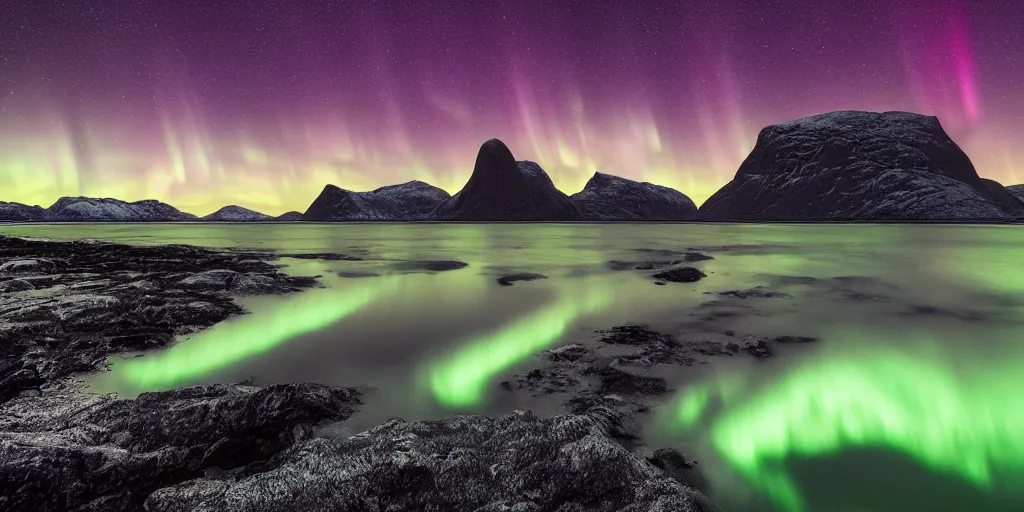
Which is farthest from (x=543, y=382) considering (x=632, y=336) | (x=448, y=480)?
(x=632, y=336)

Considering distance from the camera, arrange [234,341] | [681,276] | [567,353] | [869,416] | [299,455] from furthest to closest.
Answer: [681,276]
[234,341]
[567,353]
[869,416]
[299,455]

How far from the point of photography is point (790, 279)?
2312cm

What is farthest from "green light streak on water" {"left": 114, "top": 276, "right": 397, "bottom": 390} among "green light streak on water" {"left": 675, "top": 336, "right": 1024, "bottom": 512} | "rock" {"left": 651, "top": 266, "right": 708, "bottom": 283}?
"rock" {"left": 651, "top": 266, "right": 708, "bottom": 283}

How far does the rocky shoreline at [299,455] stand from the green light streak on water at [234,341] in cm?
99

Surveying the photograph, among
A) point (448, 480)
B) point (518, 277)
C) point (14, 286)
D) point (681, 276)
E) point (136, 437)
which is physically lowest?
point (518, 277)

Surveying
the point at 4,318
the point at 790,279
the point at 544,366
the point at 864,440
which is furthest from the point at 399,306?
the point at 790,279

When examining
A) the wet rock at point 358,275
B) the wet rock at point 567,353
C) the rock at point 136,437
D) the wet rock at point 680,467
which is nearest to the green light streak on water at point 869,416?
the wet rock at point 680,467

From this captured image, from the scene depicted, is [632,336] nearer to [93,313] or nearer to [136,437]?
[136,437]

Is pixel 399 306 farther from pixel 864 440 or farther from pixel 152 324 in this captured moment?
pixel 864 440

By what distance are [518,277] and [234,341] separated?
15263 millimetres

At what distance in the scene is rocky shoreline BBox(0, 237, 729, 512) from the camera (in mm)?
4281

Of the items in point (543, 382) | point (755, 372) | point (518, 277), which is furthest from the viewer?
point (518, 277)

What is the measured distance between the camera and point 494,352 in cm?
1028

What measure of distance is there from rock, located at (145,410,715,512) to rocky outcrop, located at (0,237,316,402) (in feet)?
17.7
